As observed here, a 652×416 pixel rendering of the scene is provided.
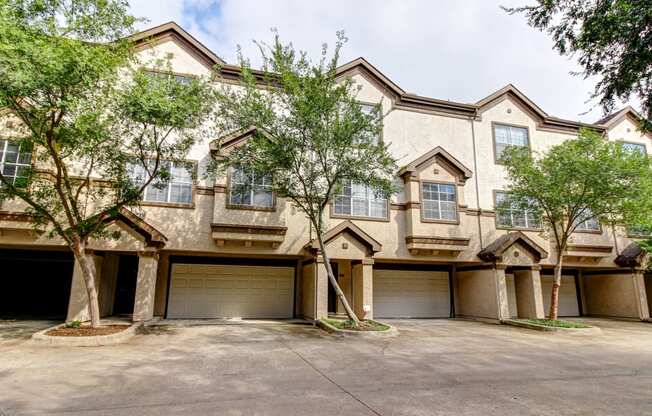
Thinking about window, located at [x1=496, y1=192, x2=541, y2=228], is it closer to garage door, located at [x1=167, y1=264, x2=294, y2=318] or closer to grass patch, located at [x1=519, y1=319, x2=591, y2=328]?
grass patch, located at [x1=519, y1=319, x2=591, y2=328]

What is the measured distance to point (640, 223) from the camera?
1457cm

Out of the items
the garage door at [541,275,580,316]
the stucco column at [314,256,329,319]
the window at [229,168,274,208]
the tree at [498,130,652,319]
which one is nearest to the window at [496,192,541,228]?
the tree at [498,130,652,319]

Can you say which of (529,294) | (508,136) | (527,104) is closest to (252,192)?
(529,294)

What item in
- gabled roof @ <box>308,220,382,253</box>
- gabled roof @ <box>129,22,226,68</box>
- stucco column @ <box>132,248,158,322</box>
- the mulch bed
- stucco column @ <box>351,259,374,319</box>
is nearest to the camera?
the mulch bed

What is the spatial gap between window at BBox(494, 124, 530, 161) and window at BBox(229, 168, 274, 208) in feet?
37.3

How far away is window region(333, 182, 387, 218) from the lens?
15.9 meters

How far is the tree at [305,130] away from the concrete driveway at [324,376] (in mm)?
3909

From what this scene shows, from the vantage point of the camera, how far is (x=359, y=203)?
16141 mm

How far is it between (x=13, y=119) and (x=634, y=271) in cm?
2679

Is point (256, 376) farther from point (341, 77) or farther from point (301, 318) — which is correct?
point (341, 77)

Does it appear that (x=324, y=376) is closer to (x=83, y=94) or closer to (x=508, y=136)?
(x=83, y=94)

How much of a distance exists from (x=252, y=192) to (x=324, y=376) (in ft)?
28.3

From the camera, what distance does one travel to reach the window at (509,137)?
18467 mm

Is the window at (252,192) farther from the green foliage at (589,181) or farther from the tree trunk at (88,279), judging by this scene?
the green foliage at (589,181)
